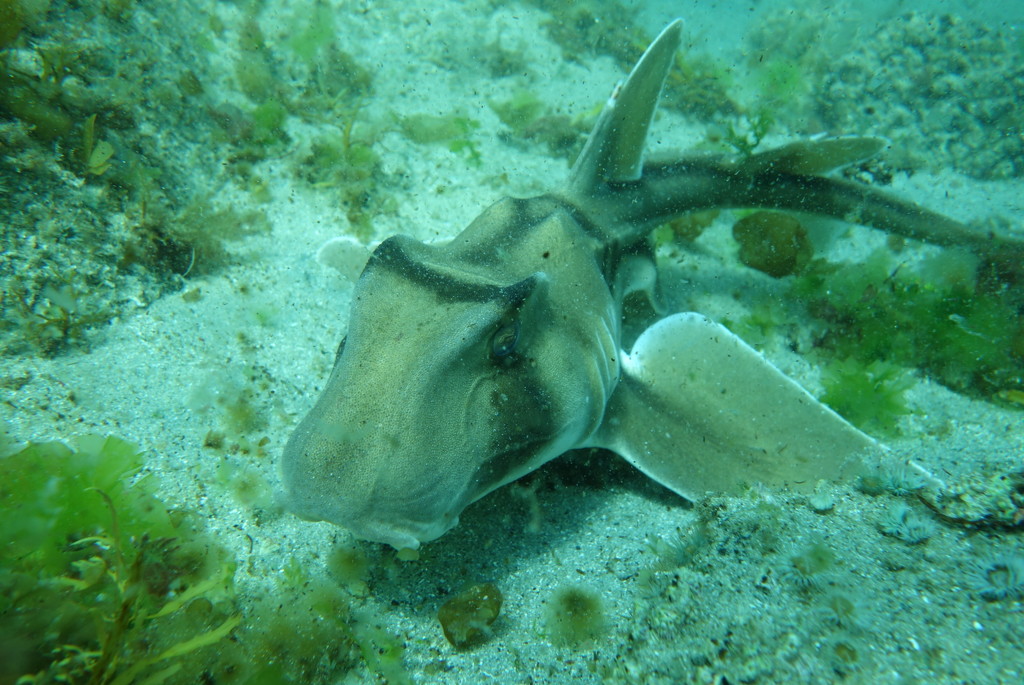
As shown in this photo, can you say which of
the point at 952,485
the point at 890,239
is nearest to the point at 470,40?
the point at 890,239

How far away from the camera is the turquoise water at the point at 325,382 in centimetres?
197

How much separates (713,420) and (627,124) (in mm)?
2284

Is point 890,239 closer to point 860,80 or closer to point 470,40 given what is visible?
point 860,80

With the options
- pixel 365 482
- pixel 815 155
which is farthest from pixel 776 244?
pixel 365 482

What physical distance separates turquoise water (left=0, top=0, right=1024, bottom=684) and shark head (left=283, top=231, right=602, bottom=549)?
0.39 meters

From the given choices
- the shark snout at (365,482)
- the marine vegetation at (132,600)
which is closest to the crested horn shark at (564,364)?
the shark snout at (365,482)

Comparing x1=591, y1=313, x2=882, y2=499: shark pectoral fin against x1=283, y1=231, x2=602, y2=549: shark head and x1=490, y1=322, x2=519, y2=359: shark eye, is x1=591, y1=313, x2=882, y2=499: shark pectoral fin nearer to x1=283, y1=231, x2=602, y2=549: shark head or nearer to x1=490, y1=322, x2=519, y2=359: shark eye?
x1=283, y1=231, x2=602, y2=549: shark head

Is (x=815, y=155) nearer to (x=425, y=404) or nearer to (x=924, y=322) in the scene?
(x=924, y=322)

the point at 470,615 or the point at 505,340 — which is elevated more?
the point at 505,340

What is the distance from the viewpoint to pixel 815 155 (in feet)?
15.2

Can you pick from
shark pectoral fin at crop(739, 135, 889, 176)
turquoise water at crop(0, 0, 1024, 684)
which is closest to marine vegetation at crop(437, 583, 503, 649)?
turquoise water at crop(0, 0, 1024, 684)

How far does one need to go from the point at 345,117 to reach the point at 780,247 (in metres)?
5.31

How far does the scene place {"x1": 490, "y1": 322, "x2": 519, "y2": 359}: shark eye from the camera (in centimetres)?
249

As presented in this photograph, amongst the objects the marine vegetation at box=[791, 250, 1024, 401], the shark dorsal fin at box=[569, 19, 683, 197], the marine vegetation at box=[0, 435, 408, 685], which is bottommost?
the marine vegetation at box=[791, 250, 1024, 401]
